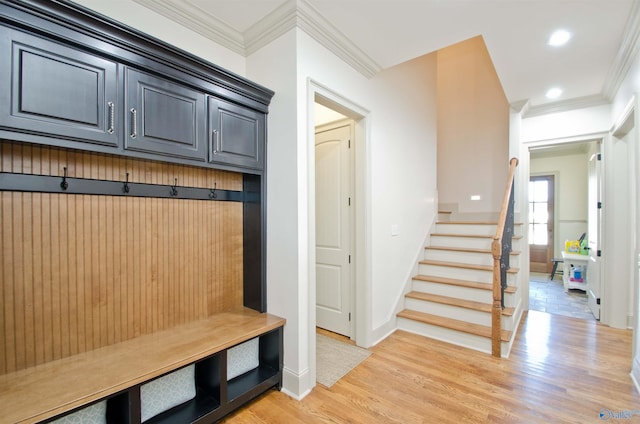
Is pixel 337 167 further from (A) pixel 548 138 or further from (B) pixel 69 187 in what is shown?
(A) pixel 548 138

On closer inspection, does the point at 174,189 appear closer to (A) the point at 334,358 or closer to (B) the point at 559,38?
(A) the point at 334,358

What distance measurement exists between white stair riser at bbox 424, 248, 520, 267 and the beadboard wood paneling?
281 cm

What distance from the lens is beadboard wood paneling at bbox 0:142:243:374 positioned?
152 centimetres

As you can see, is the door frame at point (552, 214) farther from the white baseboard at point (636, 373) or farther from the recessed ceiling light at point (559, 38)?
the recessed ceiling light at point (559, 38)

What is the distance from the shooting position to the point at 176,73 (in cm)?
184

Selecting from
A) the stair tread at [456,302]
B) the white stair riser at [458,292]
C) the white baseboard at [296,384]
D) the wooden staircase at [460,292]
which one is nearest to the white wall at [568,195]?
the wooden staircase at [460,292]

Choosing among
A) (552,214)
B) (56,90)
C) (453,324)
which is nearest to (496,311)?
(453,324)

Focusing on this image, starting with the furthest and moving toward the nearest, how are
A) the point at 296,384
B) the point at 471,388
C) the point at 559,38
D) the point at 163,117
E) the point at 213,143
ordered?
the point at 559,38 < the point at 471,388 < the point at 296,384 < the point at 213,143 < the point at 163,117

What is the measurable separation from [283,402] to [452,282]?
2.41 meters

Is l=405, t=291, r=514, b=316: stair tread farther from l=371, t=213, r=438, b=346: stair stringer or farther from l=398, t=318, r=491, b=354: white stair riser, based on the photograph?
l=398, t=318, r=491, b=354: white stair riser

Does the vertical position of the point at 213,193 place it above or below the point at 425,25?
below

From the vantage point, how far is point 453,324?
312 cm

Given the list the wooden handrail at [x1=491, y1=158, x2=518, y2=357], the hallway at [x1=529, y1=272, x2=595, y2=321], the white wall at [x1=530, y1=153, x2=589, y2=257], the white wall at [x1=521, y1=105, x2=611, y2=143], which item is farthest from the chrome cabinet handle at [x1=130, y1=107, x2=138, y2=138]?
the white wall at [x1=530, y1=153, x2=589, y2=257]

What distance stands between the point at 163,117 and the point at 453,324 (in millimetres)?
3233
